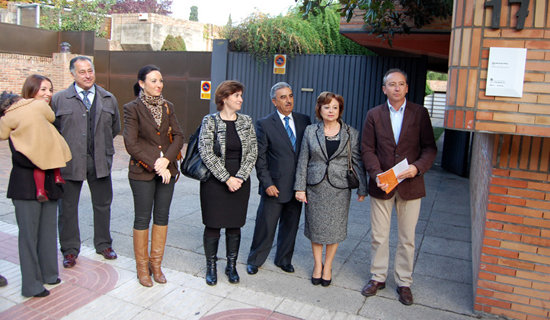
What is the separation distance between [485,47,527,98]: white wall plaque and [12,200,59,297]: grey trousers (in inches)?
139

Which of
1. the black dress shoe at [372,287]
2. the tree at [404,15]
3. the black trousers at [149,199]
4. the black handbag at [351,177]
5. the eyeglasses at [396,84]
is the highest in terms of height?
Answer: the tree at [404,15]

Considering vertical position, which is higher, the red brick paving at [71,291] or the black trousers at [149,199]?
the black trousers at [149,199]

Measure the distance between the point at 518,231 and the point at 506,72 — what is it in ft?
4.07

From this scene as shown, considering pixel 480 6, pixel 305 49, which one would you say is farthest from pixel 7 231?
pixel 305 49

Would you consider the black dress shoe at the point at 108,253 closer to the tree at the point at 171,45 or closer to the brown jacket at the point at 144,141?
the brown jacket at the point at 144,141

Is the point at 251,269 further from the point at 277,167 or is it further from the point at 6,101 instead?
the point at 6,101

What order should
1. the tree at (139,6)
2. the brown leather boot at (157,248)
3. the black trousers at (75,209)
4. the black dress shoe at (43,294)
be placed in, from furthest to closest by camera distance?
the tree at (139,6) < the black trousers at (75,209) < the brown leather boot at (157,248) < the black dress shoe at (43,294)

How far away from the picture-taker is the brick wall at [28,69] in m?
14.4

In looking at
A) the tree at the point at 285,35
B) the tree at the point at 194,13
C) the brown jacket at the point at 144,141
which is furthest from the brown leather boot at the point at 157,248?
the tree at the point at 194,13

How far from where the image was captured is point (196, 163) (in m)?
4.04

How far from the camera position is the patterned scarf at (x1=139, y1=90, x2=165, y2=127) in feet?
13.3

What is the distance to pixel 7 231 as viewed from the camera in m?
5.36

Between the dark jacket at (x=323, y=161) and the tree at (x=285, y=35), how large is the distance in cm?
691

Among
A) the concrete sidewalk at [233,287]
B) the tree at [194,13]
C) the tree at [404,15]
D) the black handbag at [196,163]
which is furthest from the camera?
the tree at [194,13]
